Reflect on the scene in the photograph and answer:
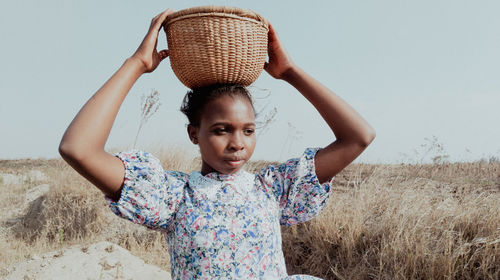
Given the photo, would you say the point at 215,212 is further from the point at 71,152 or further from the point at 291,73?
the point at 291,73

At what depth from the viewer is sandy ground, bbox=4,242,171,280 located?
12.4ft

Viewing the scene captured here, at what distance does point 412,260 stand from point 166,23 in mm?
2524

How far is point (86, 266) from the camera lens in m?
3.90

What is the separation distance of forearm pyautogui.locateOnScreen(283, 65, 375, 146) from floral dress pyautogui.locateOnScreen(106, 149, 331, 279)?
160 millimetres

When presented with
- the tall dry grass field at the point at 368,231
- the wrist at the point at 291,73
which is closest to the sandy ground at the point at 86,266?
the tall dry grass field at the point at 368,231

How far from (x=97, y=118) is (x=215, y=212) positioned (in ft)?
1.95

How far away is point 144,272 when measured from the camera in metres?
3.98

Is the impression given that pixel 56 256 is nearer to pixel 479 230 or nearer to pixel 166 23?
pixel 166 23

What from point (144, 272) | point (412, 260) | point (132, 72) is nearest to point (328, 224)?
point (412, 260)

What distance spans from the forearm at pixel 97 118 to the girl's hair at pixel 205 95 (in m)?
0.34

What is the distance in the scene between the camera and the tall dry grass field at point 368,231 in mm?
3225

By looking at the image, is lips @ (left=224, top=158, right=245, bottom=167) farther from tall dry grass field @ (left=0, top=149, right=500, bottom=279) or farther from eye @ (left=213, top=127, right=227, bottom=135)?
tall dry grass field @ (left=0, top=149, right=500, bottom=279)

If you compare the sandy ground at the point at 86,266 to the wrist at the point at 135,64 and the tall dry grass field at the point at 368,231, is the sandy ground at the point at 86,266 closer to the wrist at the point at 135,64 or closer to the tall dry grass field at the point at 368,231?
the tall dry grass field at the point at 368,231

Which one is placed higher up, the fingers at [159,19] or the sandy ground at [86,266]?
the fingers at [159,19]
